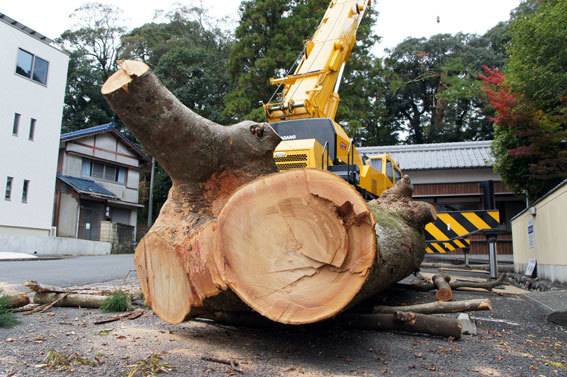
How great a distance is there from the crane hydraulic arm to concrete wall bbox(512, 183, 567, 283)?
4.08 meters

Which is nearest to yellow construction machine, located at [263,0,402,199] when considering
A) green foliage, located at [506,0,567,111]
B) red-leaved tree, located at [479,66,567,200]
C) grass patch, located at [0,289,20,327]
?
red-leaved tree, located at [479,66,567,200]

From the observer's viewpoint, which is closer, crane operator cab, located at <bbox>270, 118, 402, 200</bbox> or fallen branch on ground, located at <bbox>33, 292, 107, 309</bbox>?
fallen branch on ground, located at <bbox>33, 292, 107, 309</bbox>

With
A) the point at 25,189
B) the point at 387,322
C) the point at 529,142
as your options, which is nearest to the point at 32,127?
the point at 25,189

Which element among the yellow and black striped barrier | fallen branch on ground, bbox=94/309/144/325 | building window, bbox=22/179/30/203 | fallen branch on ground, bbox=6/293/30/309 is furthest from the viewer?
building window, bbox=22/179/30/203

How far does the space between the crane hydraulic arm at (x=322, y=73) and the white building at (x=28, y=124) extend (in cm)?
1381

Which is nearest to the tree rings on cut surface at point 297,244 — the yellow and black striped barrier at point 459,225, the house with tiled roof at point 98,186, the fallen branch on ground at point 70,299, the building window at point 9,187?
the fallen branch on ground at point 70,299

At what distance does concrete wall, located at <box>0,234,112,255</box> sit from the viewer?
576 inches

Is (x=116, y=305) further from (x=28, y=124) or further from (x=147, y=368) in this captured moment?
(x=28, y=124)

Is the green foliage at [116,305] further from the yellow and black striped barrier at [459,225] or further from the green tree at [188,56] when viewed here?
the green tree at [188,56]

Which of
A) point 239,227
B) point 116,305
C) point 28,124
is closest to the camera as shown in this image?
point 239,227

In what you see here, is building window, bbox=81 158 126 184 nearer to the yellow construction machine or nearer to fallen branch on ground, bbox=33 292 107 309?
the yellow construction machine

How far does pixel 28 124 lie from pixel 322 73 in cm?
1504

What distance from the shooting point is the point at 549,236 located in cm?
714

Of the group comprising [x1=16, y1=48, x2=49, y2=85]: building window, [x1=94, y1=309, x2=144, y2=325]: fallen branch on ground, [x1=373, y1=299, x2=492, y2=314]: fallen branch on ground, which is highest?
[x1=16, y1=48, x2=49, y2=85]: building window
